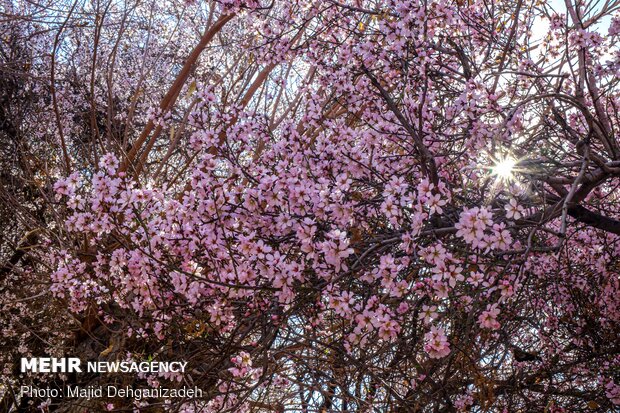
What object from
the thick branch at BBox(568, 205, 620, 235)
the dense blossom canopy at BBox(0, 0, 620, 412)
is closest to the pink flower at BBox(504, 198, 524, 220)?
the dense blossom canopy at BBox(0, 0, 620, 412)

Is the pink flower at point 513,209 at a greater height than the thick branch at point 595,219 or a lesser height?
lesser

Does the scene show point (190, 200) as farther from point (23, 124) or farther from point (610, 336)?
point (23, 124)

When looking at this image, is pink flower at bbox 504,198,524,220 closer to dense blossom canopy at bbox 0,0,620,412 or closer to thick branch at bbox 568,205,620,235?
dense blossom canopy at bbox 0,0,620,412

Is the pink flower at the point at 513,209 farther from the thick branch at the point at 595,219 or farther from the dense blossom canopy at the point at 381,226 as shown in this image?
the thick branch at the point at 595,219

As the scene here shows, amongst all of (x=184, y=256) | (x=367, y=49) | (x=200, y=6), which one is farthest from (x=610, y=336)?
(x=200, y=6)

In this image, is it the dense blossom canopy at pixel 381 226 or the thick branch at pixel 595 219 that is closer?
the dense blossom canopy at pixel 381 226

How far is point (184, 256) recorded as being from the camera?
10.7 feet

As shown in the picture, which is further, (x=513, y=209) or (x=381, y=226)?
(x=381, y=226)

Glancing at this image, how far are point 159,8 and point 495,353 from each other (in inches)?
303

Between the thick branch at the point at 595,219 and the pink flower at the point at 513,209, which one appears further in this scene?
the thick branch at the point at 595,219

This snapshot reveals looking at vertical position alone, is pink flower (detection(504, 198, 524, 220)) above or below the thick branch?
below

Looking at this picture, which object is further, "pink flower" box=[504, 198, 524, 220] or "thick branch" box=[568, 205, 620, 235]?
"thick branch" box=[568, 205, 620, 235]

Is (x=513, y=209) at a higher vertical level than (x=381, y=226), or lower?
lower

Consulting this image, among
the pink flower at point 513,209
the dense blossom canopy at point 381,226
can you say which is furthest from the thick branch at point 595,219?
the pink flower at point 513,209
